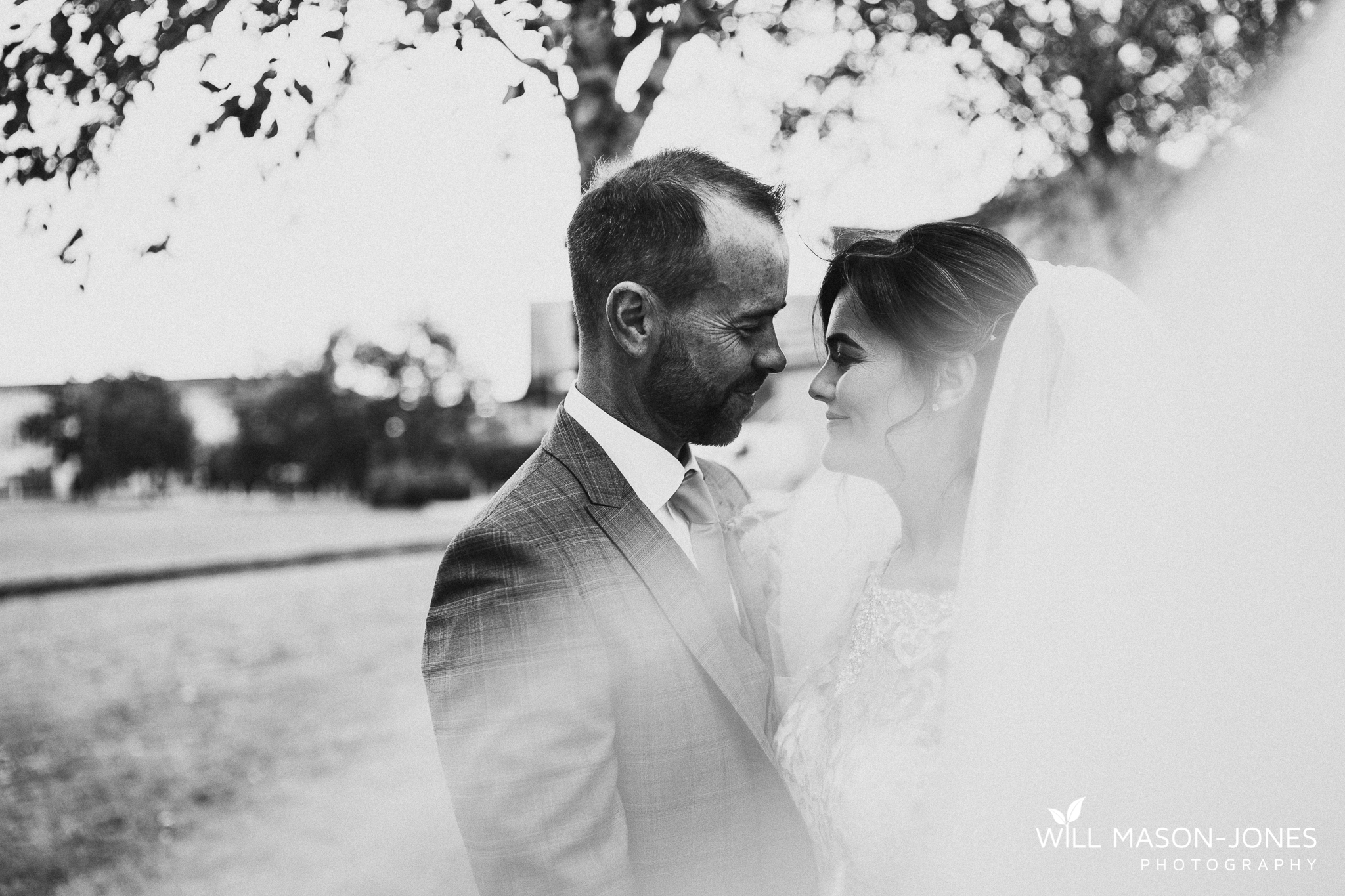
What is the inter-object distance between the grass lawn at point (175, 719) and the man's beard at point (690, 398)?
14.6 feet

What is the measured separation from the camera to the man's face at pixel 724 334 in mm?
2246

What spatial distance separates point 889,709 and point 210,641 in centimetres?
1311

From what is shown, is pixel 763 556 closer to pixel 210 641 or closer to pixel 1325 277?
pixel 1325 277

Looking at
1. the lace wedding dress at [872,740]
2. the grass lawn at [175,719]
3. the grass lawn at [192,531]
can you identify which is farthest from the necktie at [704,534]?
the grass lawn at [192,531]

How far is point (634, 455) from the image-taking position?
91.8 inches

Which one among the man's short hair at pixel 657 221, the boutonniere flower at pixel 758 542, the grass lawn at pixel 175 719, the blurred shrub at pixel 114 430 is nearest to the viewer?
the man's short hair at pixel 657 221

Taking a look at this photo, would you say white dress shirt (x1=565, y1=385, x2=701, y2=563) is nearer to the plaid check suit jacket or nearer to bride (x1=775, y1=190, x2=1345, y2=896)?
the plaid check suit jacket

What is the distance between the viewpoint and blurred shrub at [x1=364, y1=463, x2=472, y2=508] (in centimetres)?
3753

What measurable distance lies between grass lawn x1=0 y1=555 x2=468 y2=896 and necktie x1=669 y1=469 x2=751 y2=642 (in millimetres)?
4191

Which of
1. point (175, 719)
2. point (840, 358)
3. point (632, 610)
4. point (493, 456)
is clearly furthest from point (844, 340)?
point (493, 456)

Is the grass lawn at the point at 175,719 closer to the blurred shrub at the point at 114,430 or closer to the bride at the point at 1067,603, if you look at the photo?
the bride at the point at 1067,603

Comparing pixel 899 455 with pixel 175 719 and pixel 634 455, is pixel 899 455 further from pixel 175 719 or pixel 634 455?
pixel 175 719

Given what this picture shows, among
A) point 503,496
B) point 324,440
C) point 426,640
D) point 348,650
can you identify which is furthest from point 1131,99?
point 324,440

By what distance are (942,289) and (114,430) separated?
53.3m
